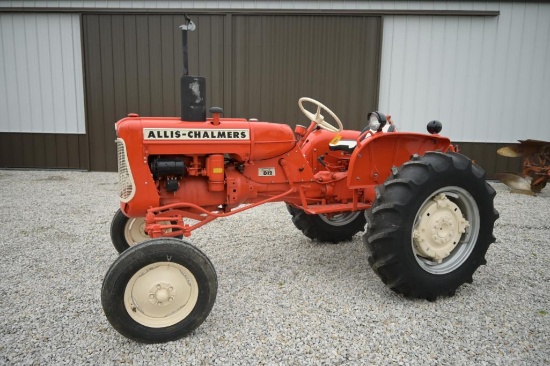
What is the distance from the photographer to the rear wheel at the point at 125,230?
3092mm

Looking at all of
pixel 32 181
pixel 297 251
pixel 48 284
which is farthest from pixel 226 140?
pixel 32 181

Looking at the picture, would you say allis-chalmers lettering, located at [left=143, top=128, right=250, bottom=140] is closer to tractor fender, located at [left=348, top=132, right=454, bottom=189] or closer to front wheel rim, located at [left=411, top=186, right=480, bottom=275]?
tractor fender, located at [left=348, top=132, right=454, bottom=189]

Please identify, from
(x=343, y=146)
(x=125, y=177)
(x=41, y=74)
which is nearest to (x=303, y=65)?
(x=343, y=146)

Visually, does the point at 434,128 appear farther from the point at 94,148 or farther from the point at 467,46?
the point at 94,148

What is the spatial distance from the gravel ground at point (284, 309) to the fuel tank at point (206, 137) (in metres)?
0.97

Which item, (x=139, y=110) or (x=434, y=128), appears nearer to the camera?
(x=434, y=128)

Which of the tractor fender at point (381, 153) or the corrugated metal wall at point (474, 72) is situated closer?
the tractor fender at point (381, 153)

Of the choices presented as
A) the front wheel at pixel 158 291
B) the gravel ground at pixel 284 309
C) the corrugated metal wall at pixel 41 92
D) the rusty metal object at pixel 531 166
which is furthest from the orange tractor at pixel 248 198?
the corrugated metal wall at pixel 41 92

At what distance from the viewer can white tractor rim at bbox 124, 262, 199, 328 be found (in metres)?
2.06

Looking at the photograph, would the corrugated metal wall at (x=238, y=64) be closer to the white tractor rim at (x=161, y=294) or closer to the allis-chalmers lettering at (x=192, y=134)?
the allis-chalmers lettering at (x=192, y=134)

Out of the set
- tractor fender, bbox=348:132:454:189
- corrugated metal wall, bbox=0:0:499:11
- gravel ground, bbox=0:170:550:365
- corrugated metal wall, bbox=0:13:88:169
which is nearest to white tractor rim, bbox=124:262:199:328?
gravel ground, bbox=0:170:550:365

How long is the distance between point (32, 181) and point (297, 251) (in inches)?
213

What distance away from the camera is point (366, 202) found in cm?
310

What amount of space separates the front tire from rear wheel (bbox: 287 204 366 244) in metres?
1.00
